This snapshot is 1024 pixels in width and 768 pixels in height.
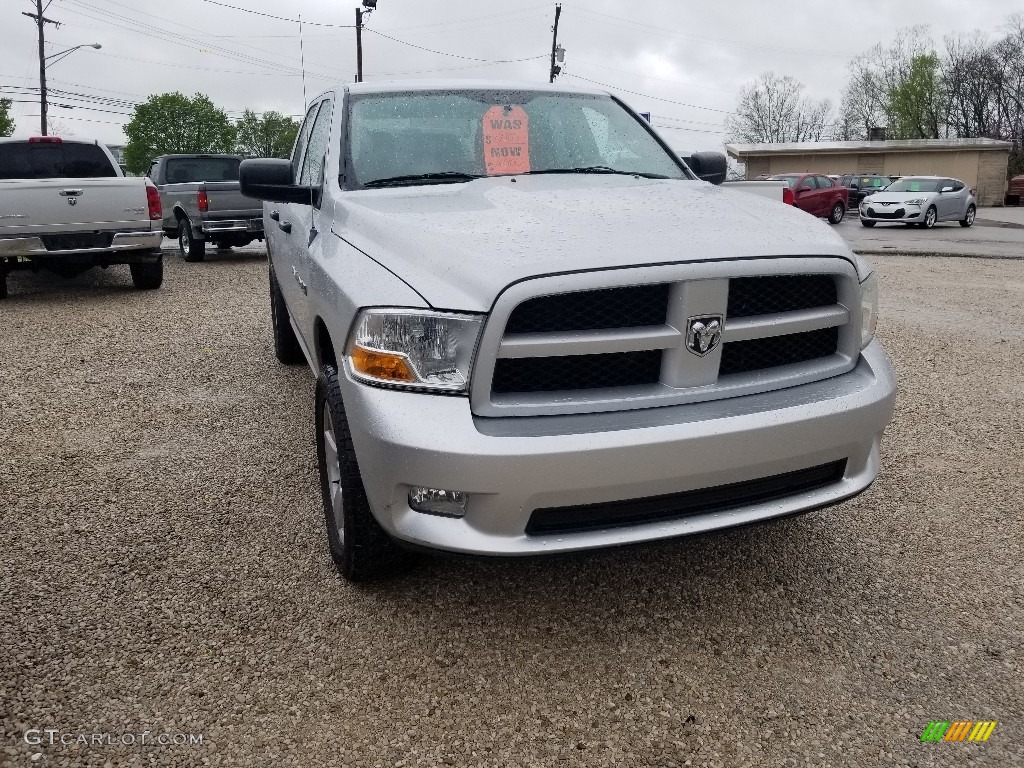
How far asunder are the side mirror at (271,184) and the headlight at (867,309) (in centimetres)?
228

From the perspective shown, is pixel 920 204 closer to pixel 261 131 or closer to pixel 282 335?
pixel 282 335

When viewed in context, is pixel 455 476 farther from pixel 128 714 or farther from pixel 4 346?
pixel 4 346

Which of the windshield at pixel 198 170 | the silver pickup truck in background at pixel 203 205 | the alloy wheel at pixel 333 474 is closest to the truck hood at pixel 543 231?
the alloy wheel at pixel 333 474

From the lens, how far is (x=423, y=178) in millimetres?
3539

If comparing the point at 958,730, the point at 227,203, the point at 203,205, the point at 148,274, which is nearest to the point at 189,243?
the point at 203,205

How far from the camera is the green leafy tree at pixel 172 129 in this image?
83562 mm

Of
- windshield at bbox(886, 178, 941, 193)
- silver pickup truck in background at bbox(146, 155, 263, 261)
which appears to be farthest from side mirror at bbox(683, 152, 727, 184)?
windshield at bbox(886, 178, 941, 193)

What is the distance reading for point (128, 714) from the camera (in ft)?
7.60

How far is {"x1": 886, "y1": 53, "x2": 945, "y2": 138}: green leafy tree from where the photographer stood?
254 feet

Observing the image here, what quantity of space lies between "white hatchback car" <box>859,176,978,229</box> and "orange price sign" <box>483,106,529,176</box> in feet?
75.9

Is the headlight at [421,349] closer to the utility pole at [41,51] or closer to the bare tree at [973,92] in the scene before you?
the utility pole at [41,51]

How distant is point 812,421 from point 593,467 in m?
0.71

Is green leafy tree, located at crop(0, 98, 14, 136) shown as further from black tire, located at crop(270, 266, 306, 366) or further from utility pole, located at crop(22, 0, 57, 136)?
black tire, located at crop(270, 266, 306, 366)

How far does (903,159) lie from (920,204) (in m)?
24.8
